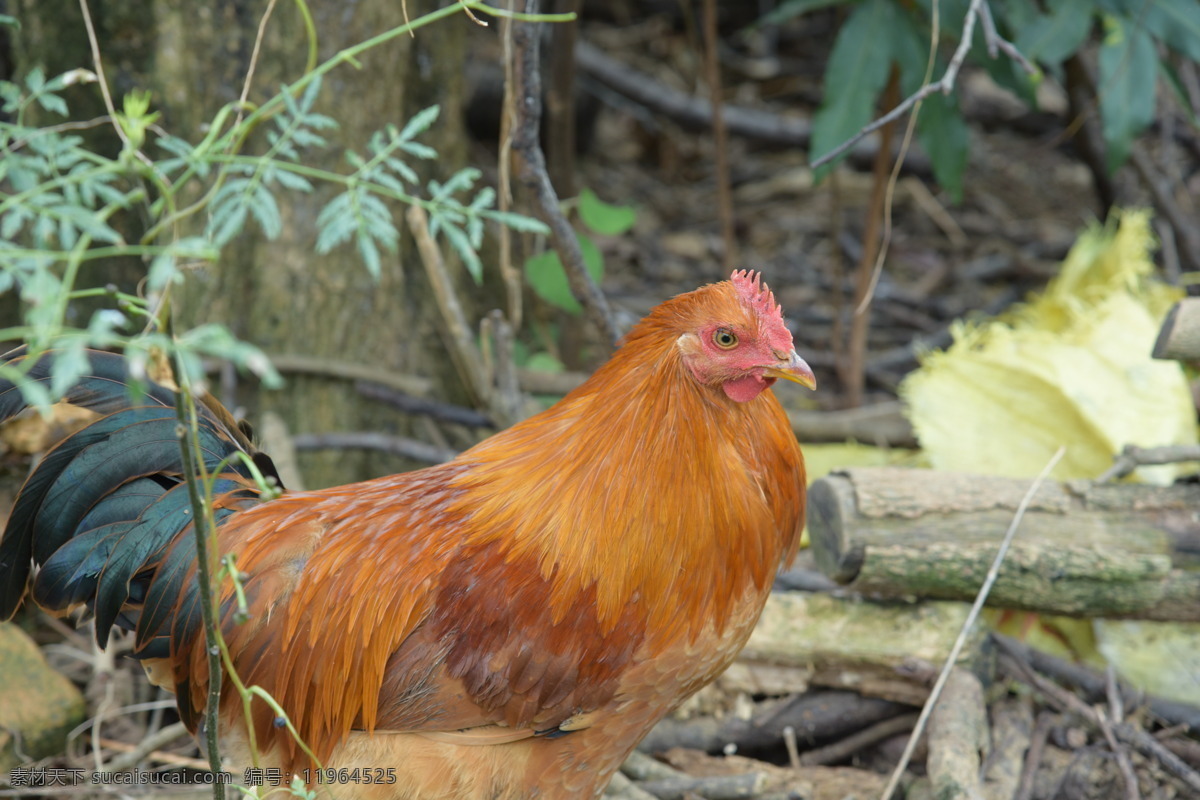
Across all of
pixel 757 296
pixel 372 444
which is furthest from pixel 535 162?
pixel 372 444

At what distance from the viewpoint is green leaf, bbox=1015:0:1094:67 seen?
11.1ft

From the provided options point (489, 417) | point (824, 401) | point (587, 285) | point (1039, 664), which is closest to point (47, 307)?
point (587, 285)

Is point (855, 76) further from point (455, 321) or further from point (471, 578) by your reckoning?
point (471, 578)

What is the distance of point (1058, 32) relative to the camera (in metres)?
3.39

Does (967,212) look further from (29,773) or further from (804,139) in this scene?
(29,773)

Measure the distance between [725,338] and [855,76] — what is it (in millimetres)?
1863

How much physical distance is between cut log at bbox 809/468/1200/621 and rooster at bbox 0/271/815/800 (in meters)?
0.67

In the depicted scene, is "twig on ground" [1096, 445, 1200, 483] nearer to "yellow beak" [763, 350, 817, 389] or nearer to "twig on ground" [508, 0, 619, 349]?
"yellow beak" [763, 350, 817, 389]

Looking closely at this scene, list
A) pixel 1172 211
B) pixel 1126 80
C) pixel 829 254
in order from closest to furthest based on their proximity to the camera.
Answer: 1. pixel 1126 80
2. pixel 1172 211
3. pixel 829 254

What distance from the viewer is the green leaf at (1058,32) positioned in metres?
3.38

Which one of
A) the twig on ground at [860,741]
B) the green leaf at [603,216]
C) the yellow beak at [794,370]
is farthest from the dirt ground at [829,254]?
the yellow beak at [794,370]

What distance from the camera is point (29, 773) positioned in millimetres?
2707

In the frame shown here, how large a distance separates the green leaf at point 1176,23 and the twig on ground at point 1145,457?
4.49 ft

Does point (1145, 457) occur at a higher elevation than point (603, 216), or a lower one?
lower
